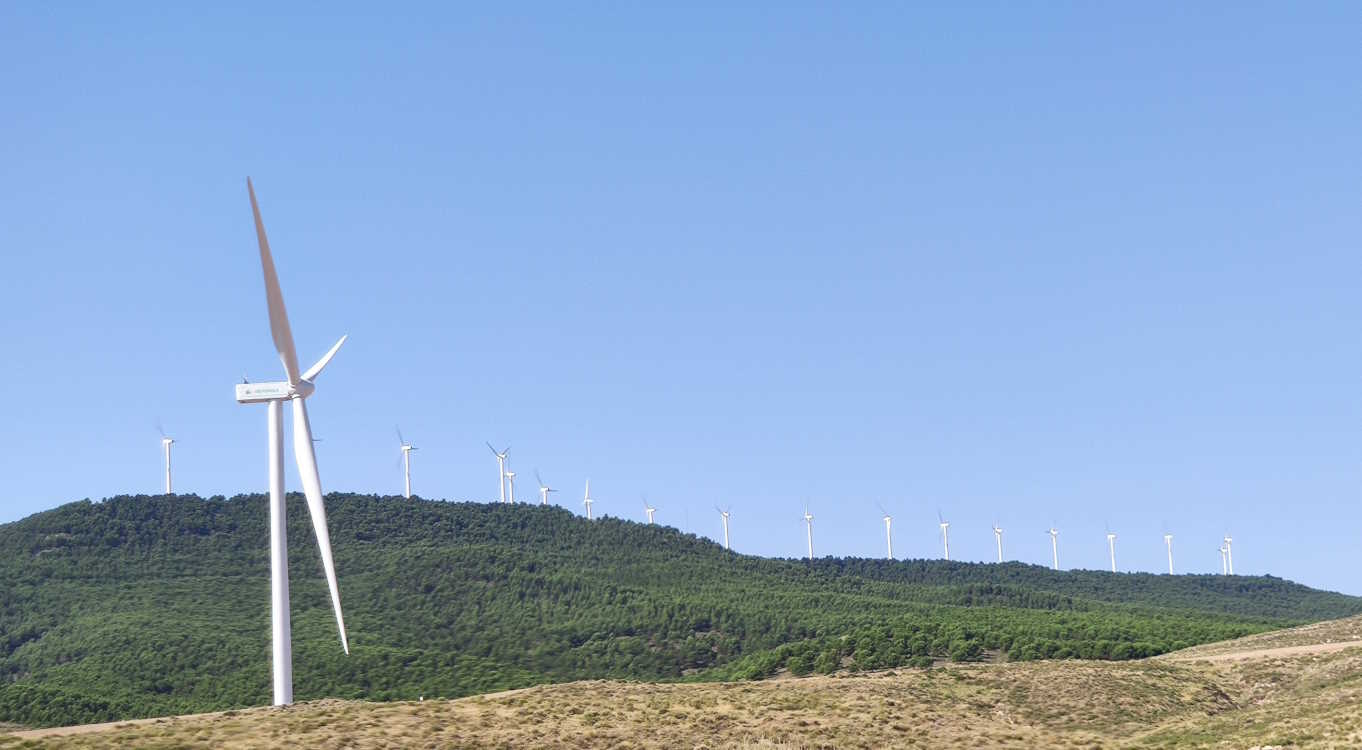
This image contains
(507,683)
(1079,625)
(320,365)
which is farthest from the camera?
(1079,625)

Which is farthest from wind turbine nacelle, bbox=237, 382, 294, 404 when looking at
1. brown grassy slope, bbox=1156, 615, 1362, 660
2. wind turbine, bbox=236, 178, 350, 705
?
brown grassy slope, bbox=1156, 615, 1362, 660

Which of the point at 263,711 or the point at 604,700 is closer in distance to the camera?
the point at 263,711

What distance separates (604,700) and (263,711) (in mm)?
17749

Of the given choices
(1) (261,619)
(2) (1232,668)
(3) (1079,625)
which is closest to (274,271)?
(2) (1232,668)

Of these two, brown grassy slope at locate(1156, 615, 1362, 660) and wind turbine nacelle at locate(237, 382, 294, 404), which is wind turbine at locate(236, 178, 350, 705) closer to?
wind turbine nacelle at locate(237, 382, 294, 404)

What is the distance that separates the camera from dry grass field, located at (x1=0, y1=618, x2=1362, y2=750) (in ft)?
281

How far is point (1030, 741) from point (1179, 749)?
7860 mm

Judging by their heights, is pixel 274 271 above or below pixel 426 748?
above

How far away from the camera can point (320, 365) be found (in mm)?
94938

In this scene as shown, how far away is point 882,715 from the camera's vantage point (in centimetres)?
9450

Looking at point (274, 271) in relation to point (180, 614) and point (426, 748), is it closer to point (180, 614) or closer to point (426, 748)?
point (426, 748)

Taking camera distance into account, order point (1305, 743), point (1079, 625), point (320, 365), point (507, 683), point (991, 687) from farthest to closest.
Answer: point (1079, 625) → point (507, 683) → point (991, 687) → point (320, 365) → point (1305, 743)

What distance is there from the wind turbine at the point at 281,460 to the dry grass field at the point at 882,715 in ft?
12.9

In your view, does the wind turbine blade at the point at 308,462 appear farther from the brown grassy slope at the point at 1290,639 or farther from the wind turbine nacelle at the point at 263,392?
the brown grassy slope at the point at 1290,639
